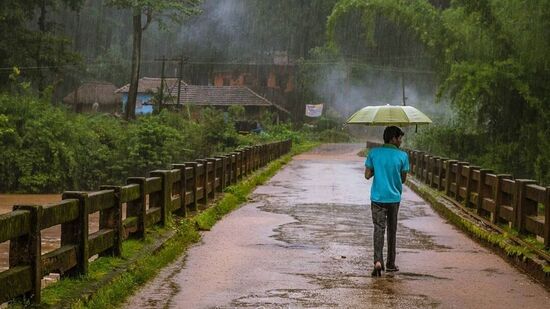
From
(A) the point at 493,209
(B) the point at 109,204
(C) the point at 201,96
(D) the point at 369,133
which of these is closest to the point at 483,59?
(A) the point at 493,209

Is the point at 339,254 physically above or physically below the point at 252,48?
below

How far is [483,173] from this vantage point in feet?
50.2

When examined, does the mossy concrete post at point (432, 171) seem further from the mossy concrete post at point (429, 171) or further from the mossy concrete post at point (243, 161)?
the mossy concrete post at point (243, 161)

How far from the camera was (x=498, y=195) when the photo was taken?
13852 mm

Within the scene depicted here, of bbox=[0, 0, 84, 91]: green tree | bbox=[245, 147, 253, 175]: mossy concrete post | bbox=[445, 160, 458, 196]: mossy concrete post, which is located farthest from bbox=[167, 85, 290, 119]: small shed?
bbox=[445, 160, 458, 196]: mossy concrete post

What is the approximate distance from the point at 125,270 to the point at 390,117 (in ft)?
12.4

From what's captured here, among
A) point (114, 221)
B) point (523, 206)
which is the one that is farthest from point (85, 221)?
point (523, 206)

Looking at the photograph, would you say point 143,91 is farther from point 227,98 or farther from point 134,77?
point 134,77

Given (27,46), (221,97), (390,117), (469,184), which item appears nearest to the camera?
(390,117)

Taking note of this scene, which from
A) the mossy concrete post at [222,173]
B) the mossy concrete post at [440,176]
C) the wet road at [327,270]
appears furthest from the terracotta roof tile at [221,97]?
the wet road at [327,270]

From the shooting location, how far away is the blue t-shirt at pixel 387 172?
991 centimetres

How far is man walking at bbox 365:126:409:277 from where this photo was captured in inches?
389

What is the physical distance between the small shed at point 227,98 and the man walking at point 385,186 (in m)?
69.0

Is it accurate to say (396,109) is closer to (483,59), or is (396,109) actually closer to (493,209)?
(493,209)
